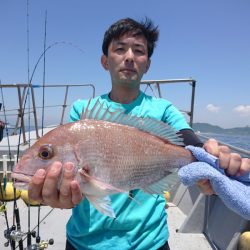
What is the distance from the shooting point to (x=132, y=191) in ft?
5.88

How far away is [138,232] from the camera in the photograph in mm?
1735

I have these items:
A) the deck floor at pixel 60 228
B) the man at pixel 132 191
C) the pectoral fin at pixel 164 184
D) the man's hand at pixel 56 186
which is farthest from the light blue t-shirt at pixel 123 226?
the deck floor at pixel 60 228

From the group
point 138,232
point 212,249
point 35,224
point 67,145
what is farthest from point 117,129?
point 35,224

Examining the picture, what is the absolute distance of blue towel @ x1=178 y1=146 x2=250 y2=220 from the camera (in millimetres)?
1330

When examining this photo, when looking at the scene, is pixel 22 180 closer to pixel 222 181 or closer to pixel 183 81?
pixel 222 181

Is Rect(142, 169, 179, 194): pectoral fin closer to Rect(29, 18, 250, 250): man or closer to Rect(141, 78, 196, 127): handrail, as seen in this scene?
Rect(29, 18, 250, 250): man

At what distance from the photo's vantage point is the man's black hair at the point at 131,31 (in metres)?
2.12

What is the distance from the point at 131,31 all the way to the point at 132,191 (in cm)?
121

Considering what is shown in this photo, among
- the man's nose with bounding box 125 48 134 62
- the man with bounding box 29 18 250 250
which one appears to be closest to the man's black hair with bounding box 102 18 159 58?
the man with bounding box 29 18 250 250

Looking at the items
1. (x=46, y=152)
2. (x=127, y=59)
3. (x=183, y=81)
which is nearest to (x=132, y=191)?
(x=46, y=152)

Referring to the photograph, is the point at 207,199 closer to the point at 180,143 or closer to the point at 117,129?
the point at 180,143

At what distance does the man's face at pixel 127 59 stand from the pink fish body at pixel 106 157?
543 millimetres

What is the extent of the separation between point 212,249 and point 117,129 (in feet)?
9.51

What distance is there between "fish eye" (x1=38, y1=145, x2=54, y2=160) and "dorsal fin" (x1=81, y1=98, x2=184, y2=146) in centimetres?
26
